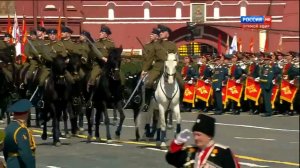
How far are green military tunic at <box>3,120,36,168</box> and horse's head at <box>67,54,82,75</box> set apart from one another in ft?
32.7

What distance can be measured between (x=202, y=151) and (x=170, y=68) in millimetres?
10326

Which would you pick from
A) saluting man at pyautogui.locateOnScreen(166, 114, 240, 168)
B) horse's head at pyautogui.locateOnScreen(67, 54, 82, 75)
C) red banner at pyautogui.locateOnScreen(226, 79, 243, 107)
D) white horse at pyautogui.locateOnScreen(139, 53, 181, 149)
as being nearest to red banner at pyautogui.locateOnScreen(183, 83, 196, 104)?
red banner at pyautogui.locateOnScreen(226, 79, 243, 107)

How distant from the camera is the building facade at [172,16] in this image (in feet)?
198

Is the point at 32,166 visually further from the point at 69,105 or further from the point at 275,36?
the point at 275,36

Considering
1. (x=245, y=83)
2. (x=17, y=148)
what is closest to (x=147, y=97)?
(x=17, y=148)

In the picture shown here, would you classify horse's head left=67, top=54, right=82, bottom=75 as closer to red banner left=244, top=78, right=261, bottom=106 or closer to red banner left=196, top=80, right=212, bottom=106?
red banner left=244, top=78, right=261, bottom=106

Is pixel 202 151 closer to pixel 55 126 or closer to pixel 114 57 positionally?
pixel 114 57

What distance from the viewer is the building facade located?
198ft

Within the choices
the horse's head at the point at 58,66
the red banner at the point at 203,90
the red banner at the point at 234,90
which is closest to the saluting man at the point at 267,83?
the red banner at the point at 234,90

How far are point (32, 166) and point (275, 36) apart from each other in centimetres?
5161

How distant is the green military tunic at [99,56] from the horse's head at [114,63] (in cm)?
69

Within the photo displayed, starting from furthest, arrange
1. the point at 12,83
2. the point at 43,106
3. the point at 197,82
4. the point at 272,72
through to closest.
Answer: the point at 197,82
the point at 272,72
the point at 12,83
the point at 43,106

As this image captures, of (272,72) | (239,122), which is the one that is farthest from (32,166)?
(272,72)

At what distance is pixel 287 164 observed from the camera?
17.7 metres
